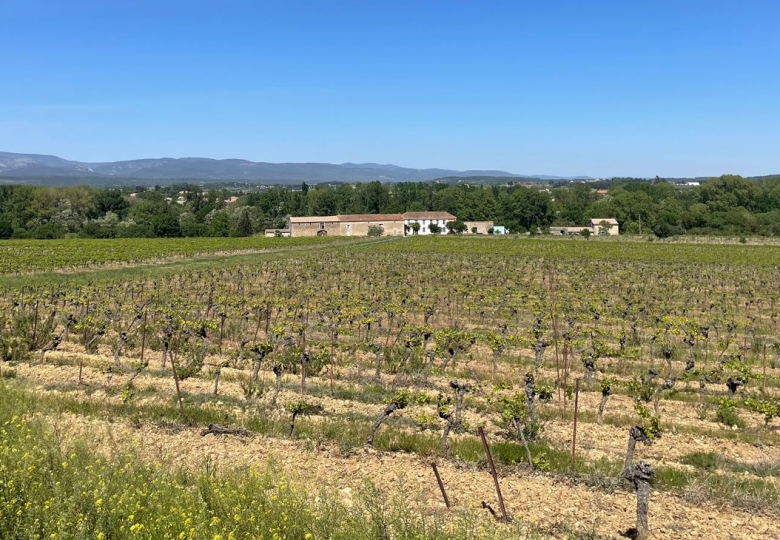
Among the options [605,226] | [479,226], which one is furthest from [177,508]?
[479,226]

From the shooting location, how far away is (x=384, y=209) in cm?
14200

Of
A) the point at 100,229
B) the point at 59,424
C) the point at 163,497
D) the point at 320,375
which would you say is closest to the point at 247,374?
the point at 320,375

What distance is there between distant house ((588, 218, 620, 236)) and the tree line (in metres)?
2.92

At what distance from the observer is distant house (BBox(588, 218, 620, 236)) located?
110 meters

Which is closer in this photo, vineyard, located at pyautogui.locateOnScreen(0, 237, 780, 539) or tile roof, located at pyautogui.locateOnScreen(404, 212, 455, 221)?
vineyard, located at pyautogui.locateOnScreen(0, 237, 780, 539)

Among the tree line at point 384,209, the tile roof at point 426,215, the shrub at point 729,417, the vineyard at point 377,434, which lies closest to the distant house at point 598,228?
the tree line at point 384,209

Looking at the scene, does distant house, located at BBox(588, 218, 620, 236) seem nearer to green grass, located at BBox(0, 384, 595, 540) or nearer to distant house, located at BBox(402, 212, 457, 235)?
distant house, located at BBox(402, 212, 457, 235)

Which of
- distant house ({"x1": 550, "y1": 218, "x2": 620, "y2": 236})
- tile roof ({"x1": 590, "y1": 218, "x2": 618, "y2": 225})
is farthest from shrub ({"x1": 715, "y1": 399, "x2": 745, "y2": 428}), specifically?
tile roof ({"x1": 590, "y1": 218, "x2": 618, "y2": 225})

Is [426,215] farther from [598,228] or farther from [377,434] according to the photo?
[377,434]

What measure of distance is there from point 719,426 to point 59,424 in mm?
11526

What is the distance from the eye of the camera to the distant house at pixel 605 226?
109775 millimetres

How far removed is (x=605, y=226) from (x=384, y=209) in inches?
2147

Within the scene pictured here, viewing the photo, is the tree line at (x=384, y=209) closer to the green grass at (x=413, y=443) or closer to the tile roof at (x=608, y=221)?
the tile roof at (x=608, y=221)

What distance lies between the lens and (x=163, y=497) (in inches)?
231
